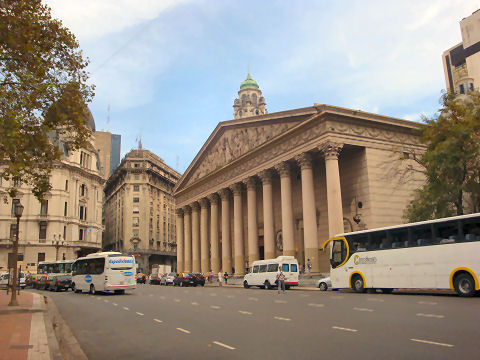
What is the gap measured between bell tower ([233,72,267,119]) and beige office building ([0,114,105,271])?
2271 inches

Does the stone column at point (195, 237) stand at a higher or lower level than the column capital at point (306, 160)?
lower

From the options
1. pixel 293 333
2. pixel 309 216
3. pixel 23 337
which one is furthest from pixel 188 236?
pixel 293 333

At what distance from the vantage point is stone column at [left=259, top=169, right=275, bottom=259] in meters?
43.9

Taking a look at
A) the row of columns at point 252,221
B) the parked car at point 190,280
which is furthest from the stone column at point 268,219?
the parked car at point 190,280

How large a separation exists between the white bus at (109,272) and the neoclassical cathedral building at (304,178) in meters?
14.6

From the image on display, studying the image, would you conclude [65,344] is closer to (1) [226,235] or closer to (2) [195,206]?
(1) [226,235]

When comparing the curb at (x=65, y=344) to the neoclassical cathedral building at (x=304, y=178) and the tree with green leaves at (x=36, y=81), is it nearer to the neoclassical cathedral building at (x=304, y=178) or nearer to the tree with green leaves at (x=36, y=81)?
the tree with green leaves at (x=36, y=81)

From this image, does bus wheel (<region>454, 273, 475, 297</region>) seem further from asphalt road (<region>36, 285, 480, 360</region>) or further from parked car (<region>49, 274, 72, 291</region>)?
parked car (<region>49, 274, 72, 291</region>)

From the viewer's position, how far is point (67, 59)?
14.6 m

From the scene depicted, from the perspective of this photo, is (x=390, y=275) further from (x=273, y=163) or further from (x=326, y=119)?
(x=273, y=163)

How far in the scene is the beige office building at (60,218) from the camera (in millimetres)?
72688

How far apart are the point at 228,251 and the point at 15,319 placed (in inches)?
1582

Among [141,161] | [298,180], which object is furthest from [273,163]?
[141,161]

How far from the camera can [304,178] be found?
38750 mm
